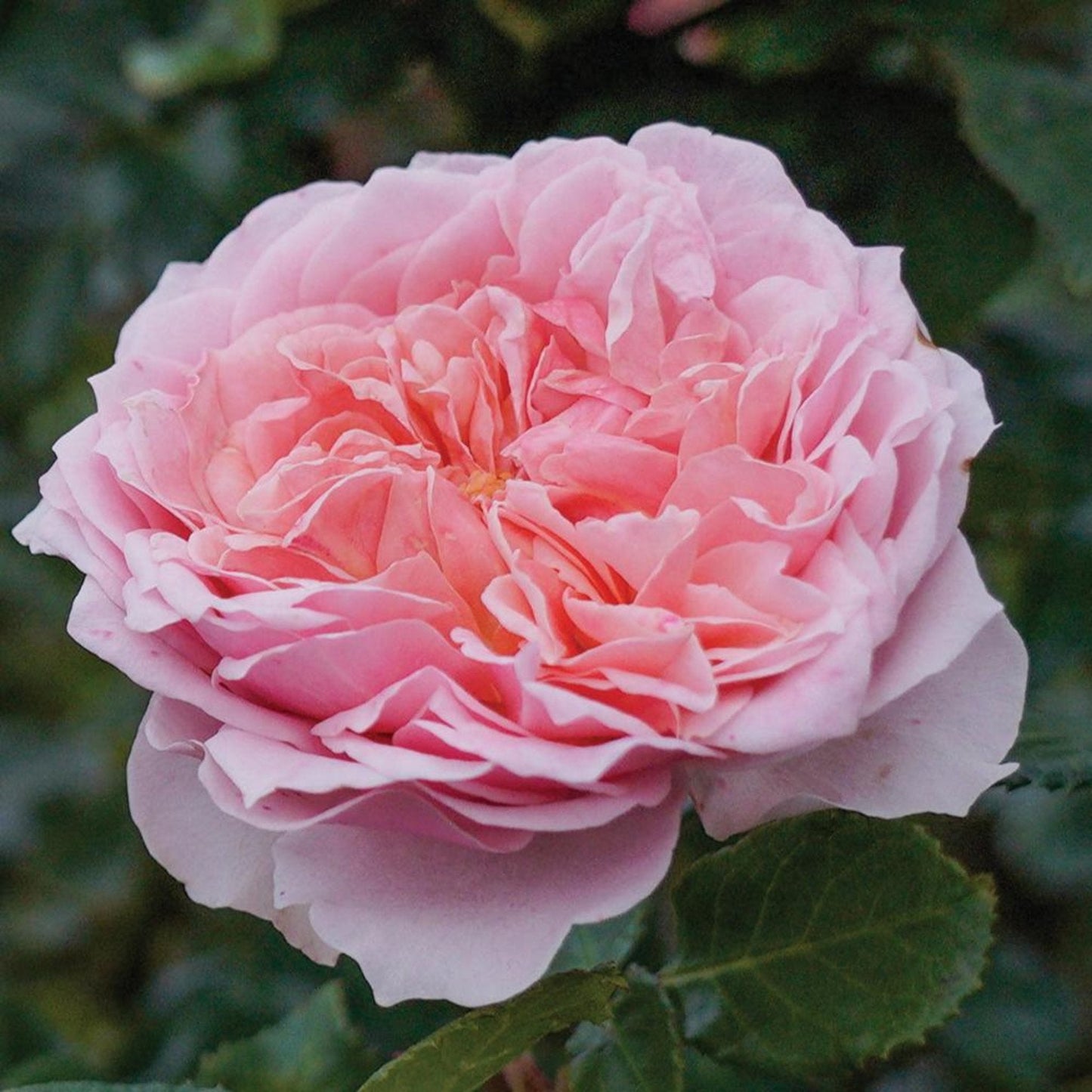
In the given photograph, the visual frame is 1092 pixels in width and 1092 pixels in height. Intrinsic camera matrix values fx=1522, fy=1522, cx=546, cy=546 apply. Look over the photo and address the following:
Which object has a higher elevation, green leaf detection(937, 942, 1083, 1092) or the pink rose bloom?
the pink rose bloom

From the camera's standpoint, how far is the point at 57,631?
150cm

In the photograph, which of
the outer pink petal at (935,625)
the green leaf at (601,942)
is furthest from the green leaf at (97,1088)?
the outer pink petal at (935,625)

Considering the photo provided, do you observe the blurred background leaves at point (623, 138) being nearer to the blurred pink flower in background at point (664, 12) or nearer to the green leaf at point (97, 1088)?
the blurred pink flower in background at point (664, 12)

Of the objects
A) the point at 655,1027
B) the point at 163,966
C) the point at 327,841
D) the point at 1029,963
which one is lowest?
the point at 163,966

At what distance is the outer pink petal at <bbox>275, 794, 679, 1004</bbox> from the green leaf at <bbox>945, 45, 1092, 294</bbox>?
0.46m

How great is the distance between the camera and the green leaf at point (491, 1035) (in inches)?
19.7

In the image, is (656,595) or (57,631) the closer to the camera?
(656,595)

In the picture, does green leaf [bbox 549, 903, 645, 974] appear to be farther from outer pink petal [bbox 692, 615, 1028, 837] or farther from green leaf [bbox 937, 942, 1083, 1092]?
green leaf [bbox 937, 942, 1083, 1092]

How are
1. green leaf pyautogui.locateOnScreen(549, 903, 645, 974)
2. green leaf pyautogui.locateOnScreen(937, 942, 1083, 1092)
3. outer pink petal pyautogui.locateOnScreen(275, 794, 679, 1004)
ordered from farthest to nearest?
green leaf pyautogui.locateOnScreen(937, 942, 1083, 1092) → green leaf pyautogui.locateOnScreen(549, 903, 645, 974) → outer pink petal pyautogui.locateOnScreen(275, 794, 679, 1004)

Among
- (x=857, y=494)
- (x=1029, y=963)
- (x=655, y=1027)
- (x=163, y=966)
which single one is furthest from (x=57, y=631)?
(x=857, y=494)

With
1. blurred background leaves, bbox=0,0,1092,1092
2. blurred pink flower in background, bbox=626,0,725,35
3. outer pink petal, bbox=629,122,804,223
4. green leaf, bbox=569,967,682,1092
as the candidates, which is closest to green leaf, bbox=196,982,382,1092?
blurred background leaves, bbox=0,0,1092,1092

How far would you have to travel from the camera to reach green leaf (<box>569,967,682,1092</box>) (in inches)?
22.6

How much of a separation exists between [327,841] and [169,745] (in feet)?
0.20

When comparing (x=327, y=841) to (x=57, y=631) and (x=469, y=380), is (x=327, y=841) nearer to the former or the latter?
(x=469, y=380)
